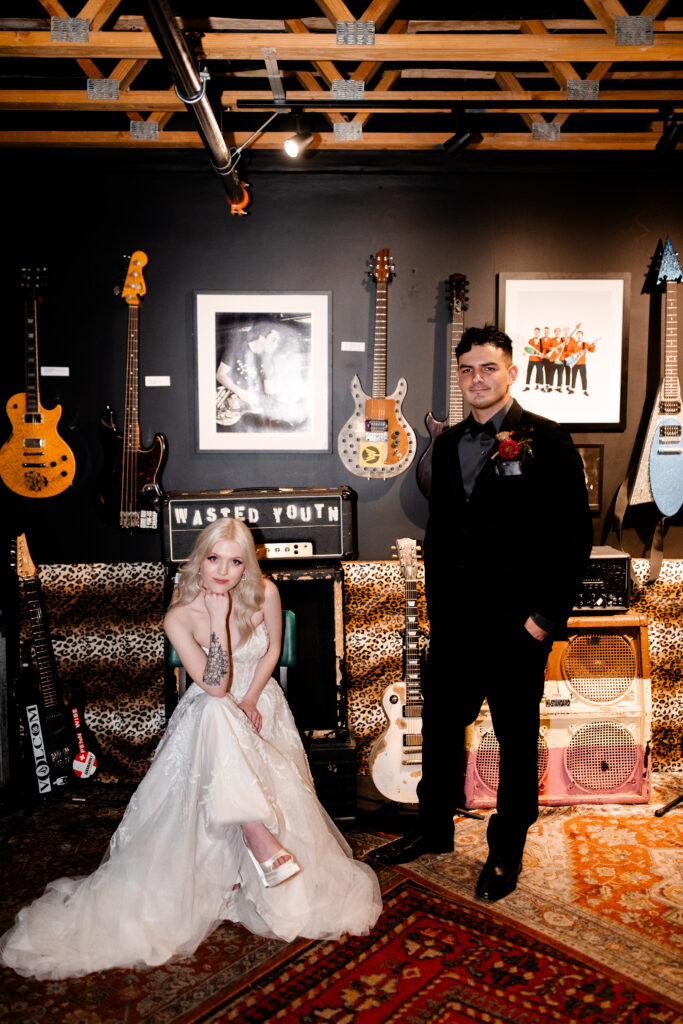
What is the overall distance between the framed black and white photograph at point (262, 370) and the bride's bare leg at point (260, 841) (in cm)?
181

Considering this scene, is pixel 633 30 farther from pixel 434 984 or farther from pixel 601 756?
pixel 434 984

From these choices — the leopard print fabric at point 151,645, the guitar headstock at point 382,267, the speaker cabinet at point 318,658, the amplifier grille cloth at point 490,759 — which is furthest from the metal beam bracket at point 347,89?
the amplifier grille cloth at point 490,759

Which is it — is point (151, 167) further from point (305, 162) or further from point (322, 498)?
point (322, 498)

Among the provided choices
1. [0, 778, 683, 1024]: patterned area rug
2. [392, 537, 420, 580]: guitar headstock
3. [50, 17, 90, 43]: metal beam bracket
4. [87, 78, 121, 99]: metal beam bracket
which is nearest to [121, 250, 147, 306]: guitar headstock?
[87, 78, 121, 99]: metal beam bracket

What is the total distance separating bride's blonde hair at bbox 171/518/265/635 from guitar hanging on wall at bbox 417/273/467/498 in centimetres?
118

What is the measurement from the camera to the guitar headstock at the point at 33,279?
3357 millimetres

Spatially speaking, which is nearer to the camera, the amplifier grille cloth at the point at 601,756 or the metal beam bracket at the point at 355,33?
the metal beam bracket at the point at 355,33

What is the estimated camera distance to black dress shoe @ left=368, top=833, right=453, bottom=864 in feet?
8.39

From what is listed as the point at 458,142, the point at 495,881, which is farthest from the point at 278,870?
the point at 458,142

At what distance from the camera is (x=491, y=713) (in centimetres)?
249

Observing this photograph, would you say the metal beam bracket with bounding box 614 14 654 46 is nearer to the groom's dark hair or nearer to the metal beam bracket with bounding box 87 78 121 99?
the groom's dark hair

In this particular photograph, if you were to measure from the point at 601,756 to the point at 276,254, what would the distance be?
2.73 m

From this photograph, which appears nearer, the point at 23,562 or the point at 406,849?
the point at 406,849

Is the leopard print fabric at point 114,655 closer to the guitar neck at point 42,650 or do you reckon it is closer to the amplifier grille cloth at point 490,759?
the guitar neck at point 42,650
